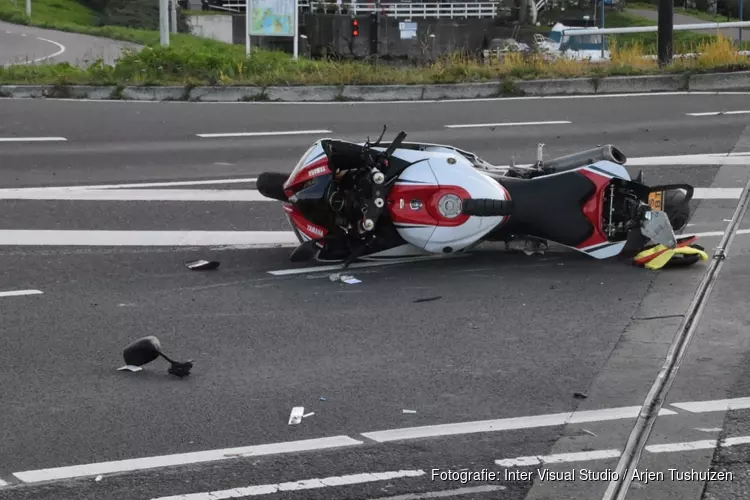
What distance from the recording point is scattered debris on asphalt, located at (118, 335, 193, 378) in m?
6.40

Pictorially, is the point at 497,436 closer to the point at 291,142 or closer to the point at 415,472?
the point at 415,472

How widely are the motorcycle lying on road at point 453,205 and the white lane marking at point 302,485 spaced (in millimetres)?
3293

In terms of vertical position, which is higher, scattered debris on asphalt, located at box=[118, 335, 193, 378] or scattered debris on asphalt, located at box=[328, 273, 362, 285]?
scattered debris on asphalt, located at box=[328, 273, 362, 285]

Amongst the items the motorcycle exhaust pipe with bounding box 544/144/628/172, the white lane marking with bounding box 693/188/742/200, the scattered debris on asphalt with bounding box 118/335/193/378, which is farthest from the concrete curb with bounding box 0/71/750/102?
the scattered debris on asphalt with bounding box 118/335/193/378

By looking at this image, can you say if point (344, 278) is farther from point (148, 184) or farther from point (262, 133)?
point (262, 133)

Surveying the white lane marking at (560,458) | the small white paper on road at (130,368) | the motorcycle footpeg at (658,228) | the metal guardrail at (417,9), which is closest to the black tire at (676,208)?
the motorcycle footpeg at (658,228)

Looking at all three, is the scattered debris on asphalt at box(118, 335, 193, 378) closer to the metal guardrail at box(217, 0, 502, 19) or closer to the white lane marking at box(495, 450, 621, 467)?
the white lane marking at box(495, 450, 621, 467)

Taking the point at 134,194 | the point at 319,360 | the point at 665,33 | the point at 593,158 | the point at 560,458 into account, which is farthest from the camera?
the point at 665,33

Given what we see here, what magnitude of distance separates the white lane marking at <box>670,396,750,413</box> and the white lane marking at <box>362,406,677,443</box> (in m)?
0.11

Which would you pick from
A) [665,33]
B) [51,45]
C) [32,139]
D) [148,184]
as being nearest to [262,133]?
[32,139]

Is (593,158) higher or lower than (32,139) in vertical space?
higher

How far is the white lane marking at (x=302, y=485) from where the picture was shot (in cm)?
494

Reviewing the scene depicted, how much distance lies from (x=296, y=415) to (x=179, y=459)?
2.35 feet

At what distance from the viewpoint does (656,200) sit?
28.0 feet
